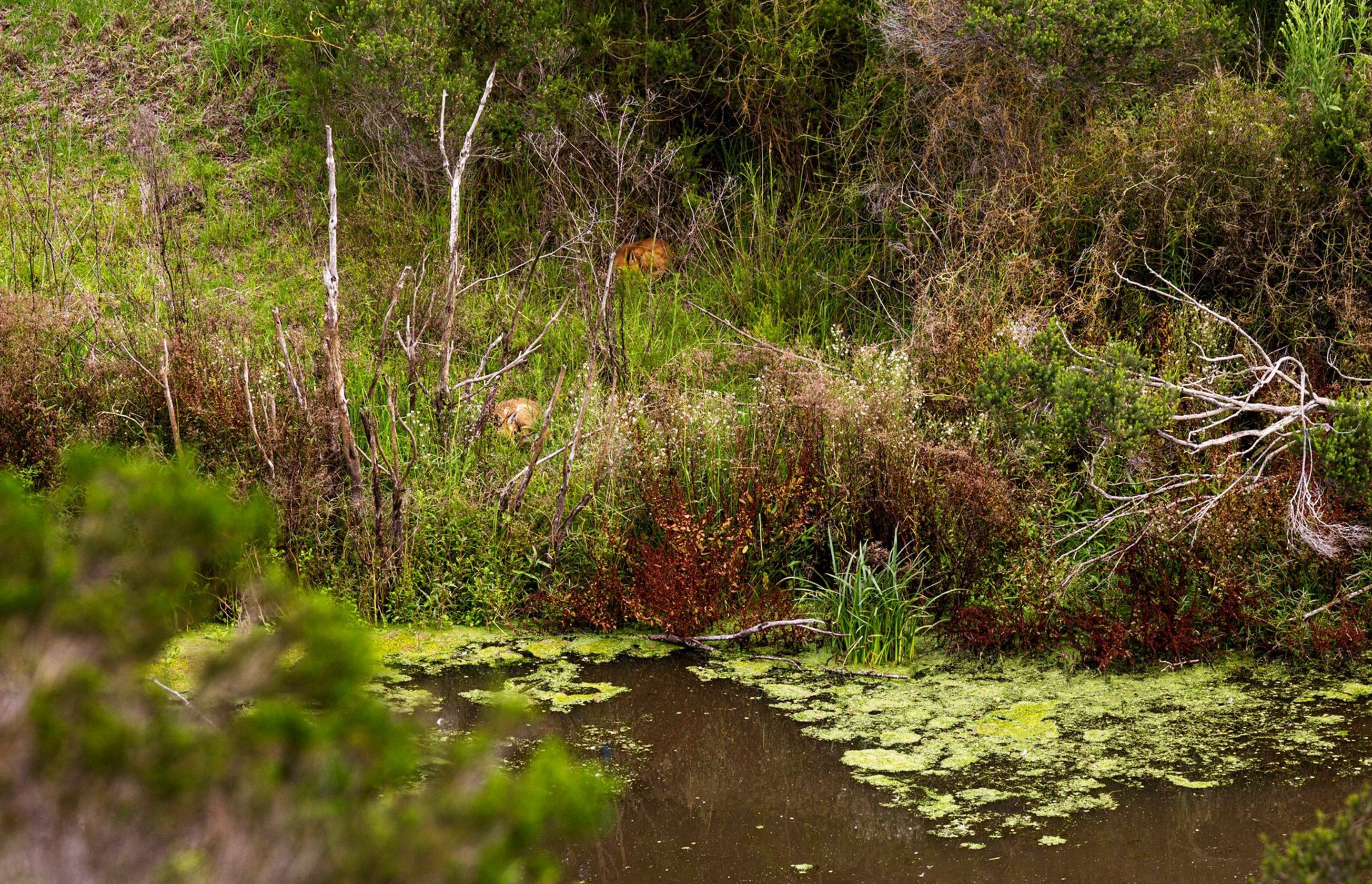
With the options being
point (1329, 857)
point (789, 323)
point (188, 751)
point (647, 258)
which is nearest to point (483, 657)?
point (789, 323)

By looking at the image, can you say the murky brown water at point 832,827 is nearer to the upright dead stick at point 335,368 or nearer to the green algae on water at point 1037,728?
the green algae on water at point 1037,728

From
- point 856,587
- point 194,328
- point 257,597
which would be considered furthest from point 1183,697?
point 194,328

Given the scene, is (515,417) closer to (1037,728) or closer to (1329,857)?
(1037,728)

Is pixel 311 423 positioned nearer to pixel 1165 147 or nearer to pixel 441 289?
pixel 441 289

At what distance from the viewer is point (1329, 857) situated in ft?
6.46

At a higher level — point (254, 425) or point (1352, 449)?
point (1352, 449)

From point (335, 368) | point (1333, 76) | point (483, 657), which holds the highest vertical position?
point (1333, 76)

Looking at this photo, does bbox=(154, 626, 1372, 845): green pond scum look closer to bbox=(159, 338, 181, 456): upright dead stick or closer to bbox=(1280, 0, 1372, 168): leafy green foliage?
bbox=(159, 338, 181, 456): upright dead stick

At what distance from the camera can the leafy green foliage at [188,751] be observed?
1.17 meters

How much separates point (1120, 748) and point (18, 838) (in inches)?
153

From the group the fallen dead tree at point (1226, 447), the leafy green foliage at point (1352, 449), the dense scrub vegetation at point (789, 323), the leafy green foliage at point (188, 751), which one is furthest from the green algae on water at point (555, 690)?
the leafy green foliage at point (188, 751)

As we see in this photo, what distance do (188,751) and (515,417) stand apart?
5284 millimetres

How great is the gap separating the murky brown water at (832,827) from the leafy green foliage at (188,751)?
2.61 meters

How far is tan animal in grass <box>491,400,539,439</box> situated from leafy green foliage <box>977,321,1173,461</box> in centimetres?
211
